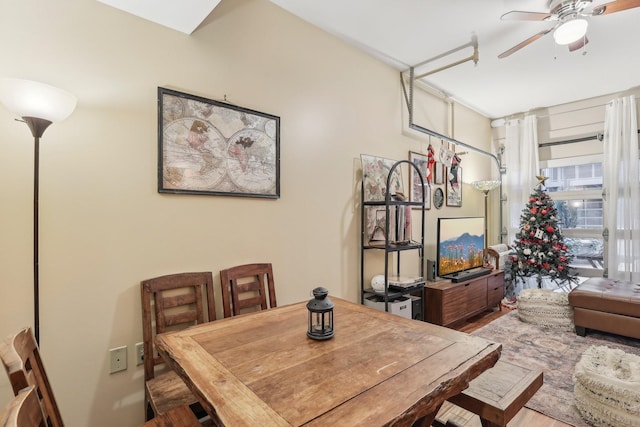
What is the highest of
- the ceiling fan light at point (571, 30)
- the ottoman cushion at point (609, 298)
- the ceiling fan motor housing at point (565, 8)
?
the ceiling fan motor housing at point (565, 8)

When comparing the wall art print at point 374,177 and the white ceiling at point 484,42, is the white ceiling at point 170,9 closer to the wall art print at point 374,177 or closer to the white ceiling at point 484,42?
the white ceiling at point 484,42

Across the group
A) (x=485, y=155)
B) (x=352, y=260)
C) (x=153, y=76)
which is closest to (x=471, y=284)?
(x=352, y=260)

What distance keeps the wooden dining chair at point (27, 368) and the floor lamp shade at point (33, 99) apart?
2.98 feet

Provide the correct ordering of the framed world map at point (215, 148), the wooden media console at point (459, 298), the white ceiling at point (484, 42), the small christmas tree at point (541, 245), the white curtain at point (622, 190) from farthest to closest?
1. the small christmas tree at point (541, 245)
2. the white curtain at point (622, 190)
3. the wooden media console at point (459, 298)
4. the white ceiling at point (484, 42)
5. the framed world map at point (215, 148)

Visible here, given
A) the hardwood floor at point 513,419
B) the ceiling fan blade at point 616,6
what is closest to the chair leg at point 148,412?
the hardwood floor at point 513,419

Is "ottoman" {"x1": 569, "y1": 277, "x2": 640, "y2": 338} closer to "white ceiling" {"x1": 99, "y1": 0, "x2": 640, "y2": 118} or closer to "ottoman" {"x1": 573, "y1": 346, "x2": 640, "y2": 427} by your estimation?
"ottoman" {"x1": 573, "y1": 346, "x2": 640, "y2": 427}

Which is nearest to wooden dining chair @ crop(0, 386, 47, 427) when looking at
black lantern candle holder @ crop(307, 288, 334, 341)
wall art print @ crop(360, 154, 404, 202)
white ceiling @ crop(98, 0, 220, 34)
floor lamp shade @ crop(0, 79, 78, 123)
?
black lantern candle holder @ crop(307, 288, 334, 341)

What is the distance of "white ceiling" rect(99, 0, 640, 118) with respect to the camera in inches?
96.2

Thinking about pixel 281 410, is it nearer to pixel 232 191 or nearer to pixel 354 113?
pixel 232 191

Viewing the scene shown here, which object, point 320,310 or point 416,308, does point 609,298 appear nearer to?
point 416,308

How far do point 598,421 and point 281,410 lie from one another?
2.18 m

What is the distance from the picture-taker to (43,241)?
1.54m

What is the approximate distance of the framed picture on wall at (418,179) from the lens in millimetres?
3716

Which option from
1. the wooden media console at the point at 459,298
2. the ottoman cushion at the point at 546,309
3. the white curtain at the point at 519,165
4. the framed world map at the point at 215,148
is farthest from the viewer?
the white curtain at the point at 519,165
